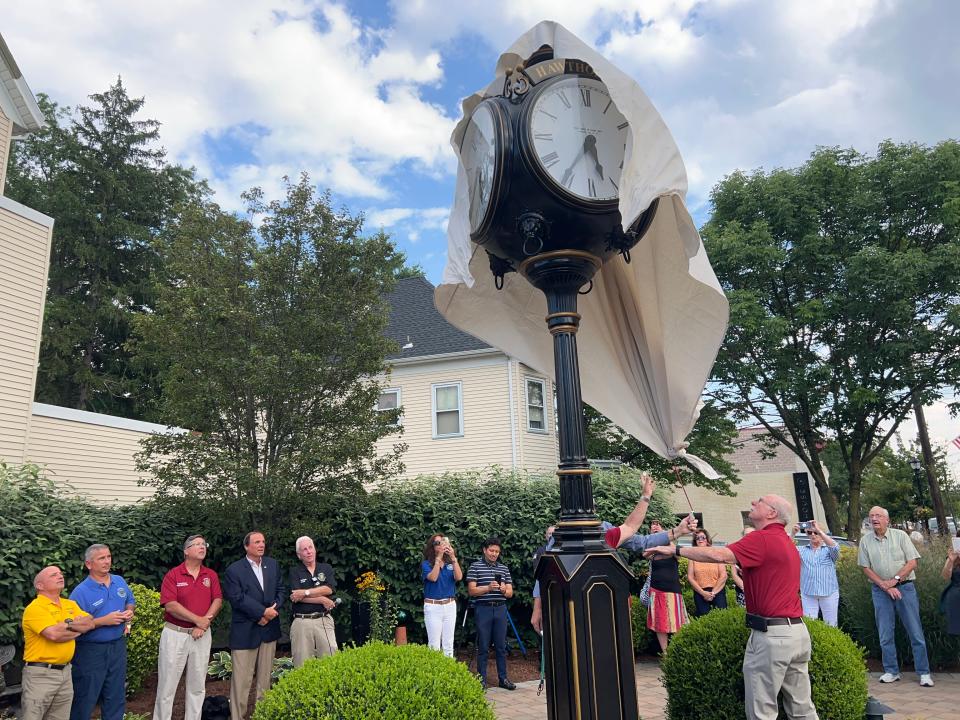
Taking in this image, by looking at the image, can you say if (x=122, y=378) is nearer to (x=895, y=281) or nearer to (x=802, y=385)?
(x=802, y=385)

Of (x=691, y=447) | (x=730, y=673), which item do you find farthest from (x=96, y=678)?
(x=691, y=447)

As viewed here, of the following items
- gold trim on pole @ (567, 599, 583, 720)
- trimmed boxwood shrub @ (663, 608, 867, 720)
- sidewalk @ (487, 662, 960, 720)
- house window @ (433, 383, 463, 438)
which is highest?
house window @ (433, 383, 463, 438)

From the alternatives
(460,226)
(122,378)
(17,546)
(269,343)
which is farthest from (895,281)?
(122,378)

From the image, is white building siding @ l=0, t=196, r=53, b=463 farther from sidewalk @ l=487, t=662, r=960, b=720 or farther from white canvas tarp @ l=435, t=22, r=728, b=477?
white canvas tarp @ l=435, t=22, r=728, b=477

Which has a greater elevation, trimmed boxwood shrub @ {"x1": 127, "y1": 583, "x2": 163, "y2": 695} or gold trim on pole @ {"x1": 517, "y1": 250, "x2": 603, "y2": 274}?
gold trim on pole @ {"x1": 517, "y1": 250, "x2": 603, "y2": 274}

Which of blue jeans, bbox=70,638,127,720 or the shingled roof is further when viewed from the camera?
the shingled roof

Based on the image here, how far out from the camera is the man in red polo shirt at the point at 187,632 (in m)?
5.83

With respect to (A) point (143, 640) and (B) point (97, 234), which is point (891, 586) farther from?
(B) point (97, 234)

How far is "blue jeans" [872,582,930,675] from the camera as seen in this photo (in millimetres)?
7023

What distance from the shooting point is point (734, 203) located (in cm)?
1891

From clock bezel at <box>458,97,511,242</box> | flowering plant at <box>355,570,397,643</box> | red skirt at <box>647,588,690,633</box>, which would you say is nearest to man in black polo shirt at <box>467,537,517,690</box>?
flowering plant at <box>355,570,397,643</box>

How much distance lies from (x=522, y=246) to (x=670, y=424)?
1289 mm

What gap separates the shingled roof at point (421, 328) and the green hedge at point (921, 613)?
10.4 metres

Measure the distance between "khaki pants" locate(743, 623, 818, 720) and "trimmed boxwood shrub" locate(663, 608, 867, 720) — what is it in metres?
0.15
